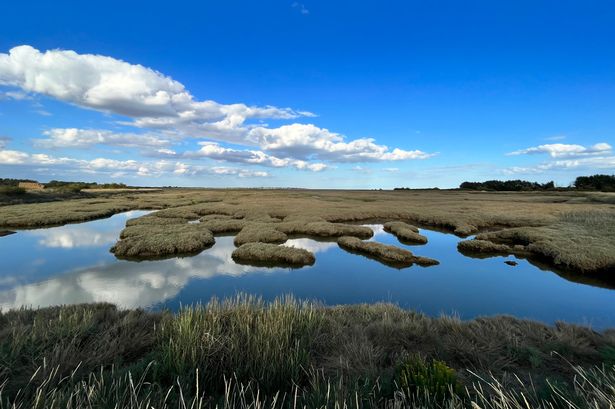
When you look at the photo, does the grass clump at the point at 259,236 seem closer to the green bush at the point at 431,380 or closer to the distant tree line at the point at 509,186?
the green bush at the point at 431,380

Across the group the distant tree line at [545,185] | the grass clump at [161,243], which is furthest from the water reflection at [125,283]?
the distant tree line at [545,185]

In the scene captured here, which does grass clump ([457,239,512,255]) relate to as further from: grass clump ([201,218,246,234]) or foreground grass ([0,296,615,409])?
grass clump ([201,218,246,234])

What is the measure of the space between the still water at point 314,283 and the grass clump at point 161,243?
1.22 meters

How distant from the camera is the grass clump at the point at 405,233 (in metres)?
30.4

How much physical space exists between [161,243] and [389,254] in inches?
718

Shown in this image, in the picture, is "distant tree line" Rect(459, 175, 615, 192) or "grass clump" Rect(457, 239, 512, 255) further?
"distant tree line" Rect(459, 175, 615, 192)

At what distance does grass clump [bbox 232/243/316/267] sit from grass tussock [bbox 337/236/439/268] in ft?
17.1

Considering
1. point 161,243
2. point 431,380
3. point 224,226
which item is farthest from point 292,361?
point 224,226

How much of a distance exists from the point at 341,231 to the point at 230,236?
39.0 ft

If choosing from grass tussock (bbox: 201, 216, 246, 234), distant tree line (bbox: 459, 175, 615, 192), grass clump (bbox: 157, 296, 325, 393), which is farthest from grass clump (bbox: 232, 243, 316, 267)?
distant tree line (bbox: 459, 175, 615, 192)

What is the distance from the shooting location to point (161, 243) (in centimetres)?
2438

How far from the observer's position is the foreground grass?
446 centimetres

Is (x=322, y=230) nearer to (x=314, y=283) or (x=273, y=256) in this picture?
(x=273, y=256)

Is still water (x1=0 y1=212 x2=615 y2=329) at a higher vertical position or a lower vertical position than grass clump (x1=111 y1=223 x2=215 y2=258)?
lower
